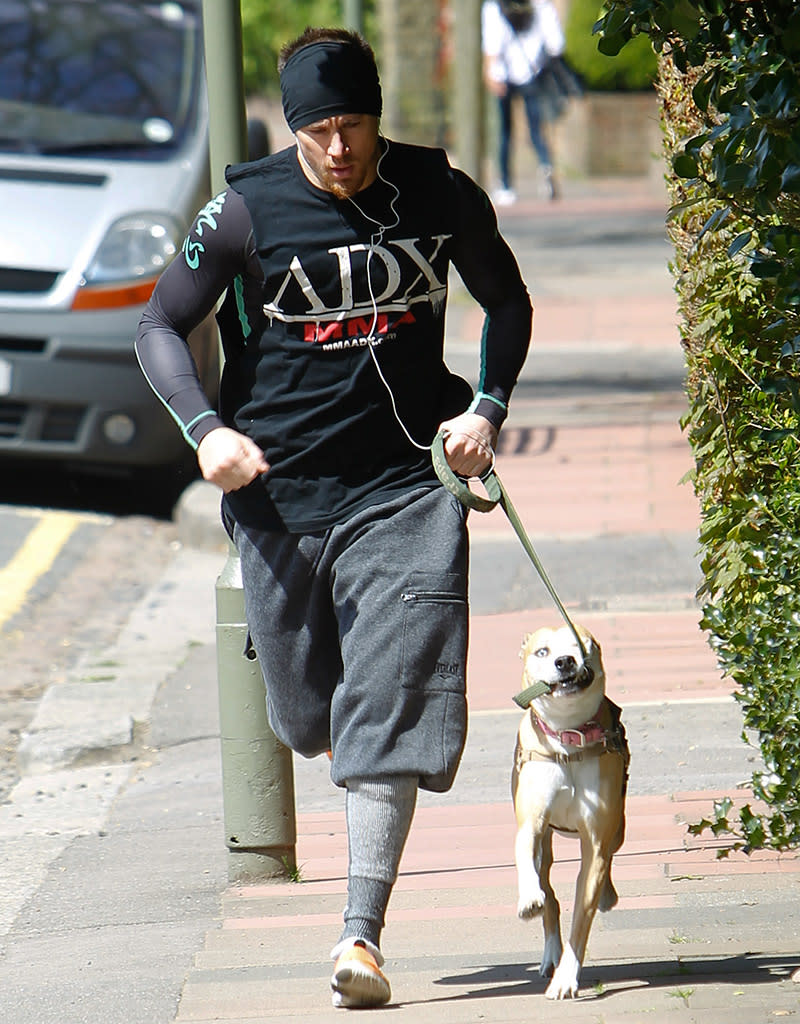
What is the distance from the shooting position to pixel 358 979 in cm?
312

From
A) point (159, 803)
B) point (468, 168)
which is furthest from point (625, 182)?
point (159, 803)

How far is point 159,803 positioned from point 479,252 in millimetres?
2371

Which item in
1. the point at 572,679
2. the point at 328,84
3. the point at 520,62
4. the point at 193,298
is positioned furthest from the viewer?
the point at 520,62

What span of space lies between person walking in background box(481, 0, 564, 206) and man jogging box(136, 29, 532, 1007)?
16278 mm

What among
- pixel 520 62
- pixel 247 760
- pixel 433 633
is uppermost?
pixel 433 633

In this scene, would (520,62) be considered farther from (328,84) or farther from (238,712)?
(328,84)

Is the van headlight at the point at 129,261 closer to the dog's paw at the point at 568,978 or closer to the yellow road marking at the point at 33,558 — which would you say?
the yellow road marking at the point at 33,558

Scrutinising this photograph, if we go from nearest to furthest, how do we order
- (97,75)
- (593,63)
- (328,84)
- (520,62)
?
1. (328,84)
2. (97,75)
3. (520,62)
4. (593,63)

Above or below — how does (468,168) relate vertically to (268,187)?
below

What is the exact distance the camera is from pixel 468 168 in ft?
46.9

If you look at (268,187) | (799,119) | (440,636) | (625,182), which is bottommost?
(625,182)

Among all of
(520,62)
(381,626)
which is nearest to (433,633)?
(381,626)

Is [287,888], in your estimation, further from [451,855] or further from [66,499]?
[66,499]

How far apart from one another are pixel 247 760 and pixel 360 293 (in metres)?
1.28
